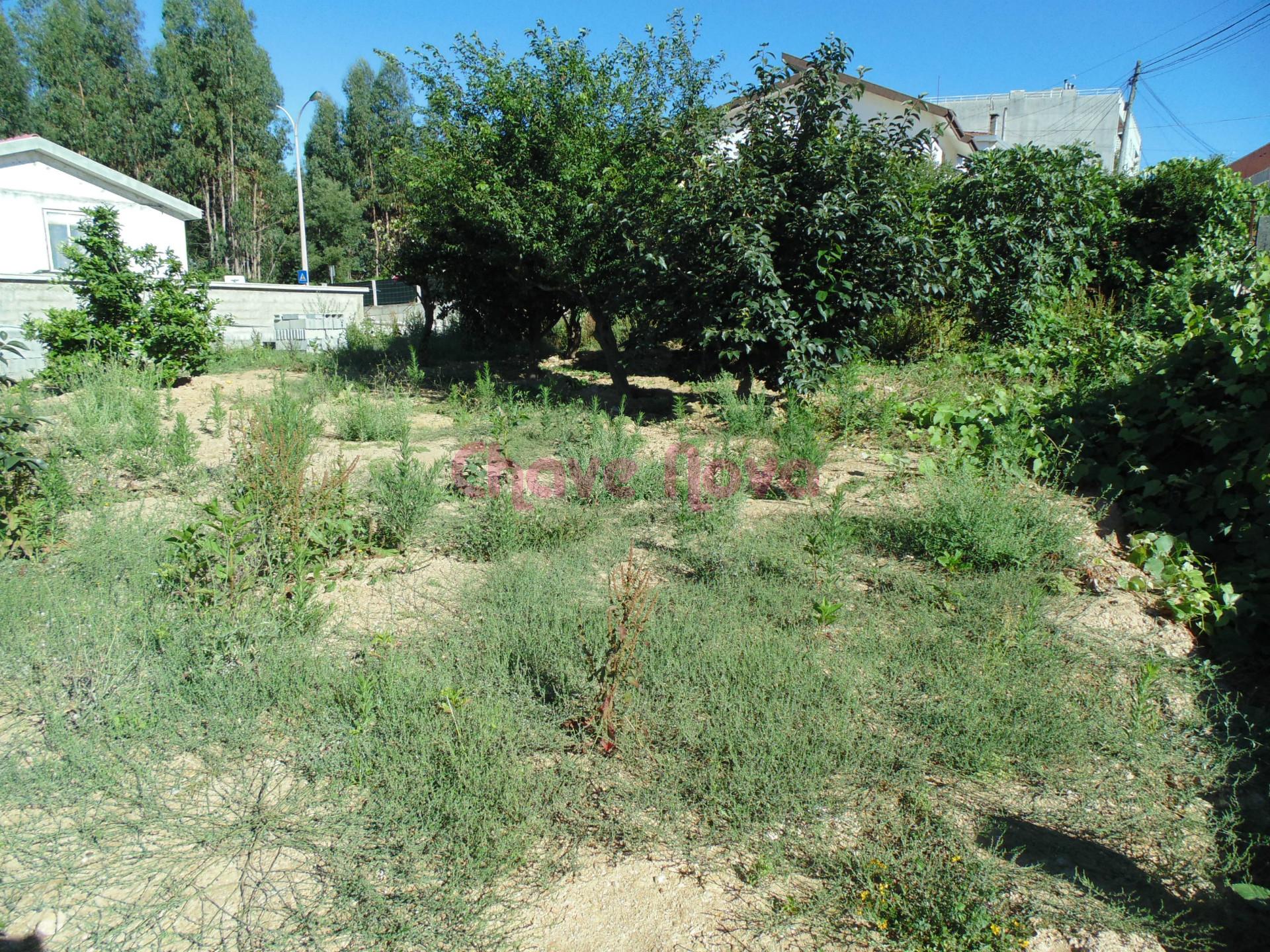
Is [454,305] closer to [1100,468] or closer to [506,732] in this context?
[1100,468]

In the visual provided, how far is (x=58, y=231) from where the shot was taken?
51.5 ft

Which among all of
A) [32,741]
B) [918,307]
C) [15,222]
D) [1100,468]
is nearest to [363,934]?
[32,741]

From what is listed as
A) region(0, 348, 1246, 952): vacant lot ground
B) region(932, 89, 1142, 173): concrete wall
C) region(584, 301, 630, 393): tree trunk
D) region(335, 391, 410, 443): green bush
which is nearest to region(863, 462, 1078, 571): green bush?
region(0, 348, 1246, 952): vacant lot ground

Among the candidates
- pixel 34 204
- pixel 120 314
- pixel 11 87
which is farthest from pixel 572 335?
pixel 11 87

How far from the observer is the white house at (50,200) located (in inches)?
585

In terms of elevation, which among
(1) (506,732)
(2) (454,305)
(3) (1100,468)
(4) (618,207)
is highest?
(4) (618,207)

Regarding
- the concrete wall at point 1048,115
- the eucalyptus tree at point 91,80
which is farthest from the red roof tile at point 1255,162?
the eucalyptus tree at point 91,80

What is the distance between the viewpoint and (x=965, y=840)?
2.38 metres

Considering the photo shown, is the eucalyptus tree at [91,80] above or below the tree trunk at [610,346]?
above

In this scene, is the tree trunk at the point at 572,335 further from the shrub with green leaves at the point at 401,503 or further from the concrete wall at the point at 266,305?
the shrub with green leaves at the point at 401,503

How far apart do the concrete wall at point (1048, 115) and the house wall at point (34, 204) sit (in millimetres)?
29020

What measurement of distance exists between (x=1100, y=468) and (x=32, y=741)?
5.73m

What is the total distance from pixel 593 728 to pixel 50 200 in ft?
59.2

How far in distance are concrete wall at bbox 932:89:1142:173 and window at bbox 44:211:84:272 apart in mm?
29670
